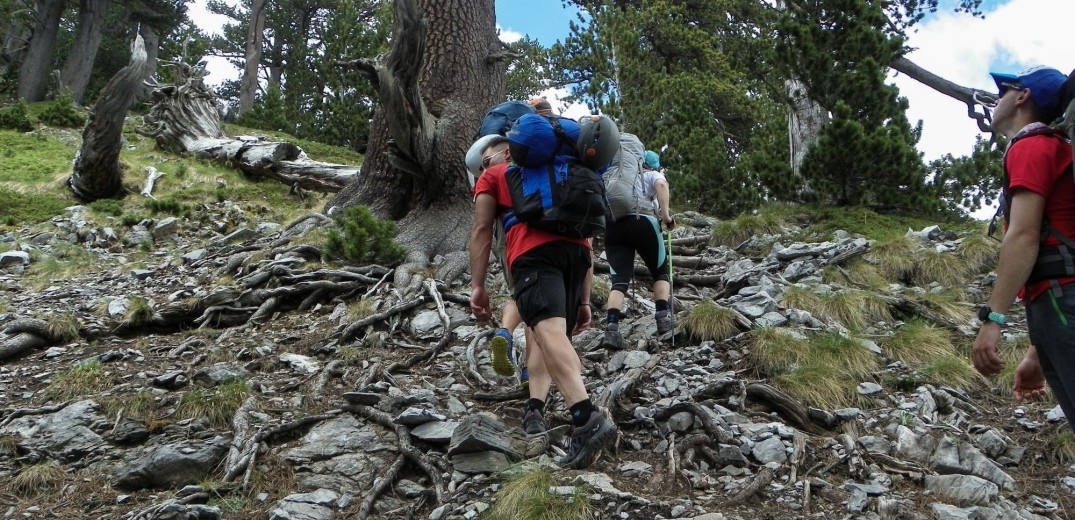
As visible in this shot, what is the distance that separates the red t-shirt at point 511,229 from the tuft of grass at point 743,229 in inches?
254

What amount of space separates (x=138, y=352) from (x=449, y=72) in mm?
4861

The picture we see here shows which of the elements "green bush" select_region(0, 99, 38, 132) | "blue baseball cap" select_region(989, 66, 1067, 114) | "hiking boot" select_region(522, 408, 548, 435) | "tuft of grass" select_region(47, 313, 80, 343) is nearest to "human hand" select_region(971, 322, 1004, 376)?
"blue baseball cap" select_region(989, 66, 1067, 114)

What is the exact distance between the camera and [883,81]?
11.0 metres

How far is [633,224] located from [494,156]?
1989 millimetres

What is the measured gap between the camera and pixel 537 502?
377 centimetres

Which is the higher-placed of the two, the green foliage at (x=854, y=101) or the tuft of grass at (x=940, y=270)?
the green foliage at (x=854, y=101)

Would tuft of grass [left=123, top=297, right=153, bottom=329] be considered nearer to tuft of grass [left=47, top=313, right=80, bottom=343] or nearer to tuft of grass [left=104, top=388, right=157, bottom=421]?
tuft of grass [left=47, top=313, right=80, bottom=343]

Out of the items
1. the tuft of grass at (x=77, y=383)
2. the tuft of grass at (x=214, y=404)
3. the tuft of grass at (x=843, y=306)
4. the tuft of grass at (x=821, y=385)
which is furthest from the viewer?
the tuft of grass at (x=843, y=306)

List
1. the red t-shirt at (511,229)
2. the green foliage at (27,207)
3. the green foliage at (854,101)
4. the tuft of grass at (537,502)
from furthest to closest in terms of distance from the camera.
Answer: the green foliage at (27,207), the green foliage at (854,101), the red t-shirt at (511,229), the tuft of grass at (537,502)

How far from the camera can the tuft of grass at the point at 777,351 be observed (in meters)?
5.88

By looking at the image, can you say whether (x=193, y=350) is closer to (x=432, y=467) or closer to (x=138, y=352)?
(x=138, y=352)

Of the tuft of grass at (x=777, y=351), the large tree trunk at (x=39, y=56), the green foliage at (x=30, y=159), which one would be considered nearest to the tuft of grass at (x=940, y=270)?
the tuft of grass at (x=777, y=351)

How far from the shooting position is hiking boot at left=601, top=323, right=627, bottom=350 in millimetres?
6574

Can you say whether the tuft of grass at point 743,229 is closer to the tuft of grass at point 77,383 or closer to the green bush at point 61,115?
the tuft of grass at point 77,383
